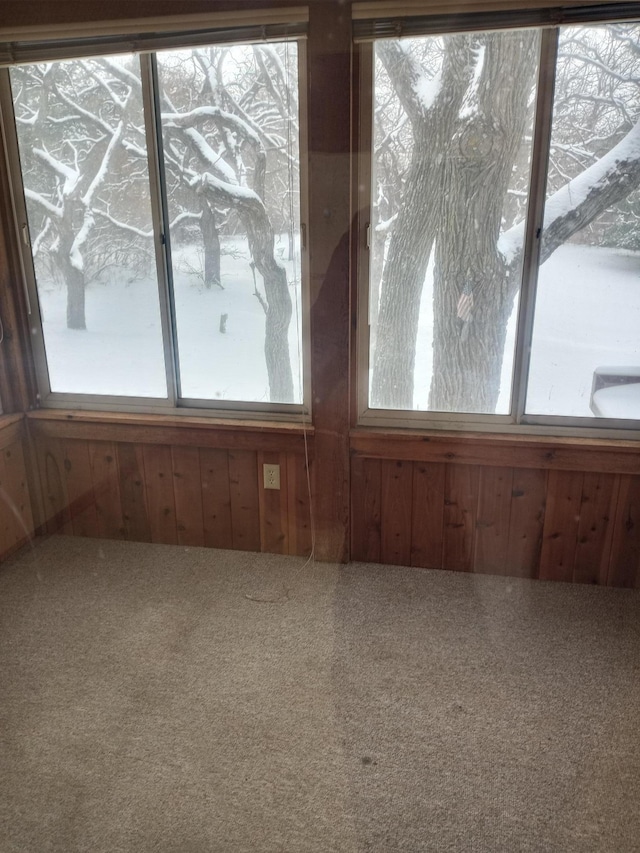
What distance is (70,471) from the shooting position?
2779 millimetres

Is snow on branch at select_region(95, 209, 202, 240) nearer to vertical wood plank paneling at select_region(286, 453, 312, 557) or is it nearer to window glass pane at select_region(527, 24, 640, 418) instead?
vertical wood plank paneling at select_region(286, 453, 312, 557)

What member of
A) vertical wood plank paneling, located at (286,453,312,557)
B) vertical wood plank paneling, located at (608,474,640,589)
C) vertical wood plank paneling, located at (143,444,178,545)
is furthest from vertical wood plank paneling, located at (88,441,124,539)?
vertical wood plank paneling, located at (608,474,640,589)

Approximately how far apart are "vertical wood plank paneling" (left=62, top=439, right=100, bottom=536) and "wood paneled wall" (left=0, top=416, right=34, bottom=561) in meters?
0.18

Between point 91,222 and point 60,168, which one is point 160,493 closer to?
point 91,222

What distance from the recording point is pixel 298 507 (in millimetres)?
2592

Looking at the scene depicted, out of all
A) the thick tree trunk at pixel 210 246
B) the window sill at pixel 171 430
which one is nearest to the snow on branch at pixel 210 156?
the thick tree trunk at pixel 210 246

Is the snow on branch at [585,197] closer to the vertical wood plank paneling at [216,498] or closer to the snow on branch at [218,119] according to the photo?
the snow on branch at [218,119]

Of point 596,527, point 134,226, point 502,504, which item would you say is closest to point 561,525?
point 596,527

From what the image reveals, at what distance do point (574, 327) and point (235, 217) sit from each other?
1.31 metres

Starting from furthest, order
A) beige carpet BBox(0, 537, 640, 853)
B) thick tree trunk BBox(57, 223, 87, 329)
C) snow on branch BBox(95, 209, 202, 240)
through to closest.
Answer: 1. thick tree trunk BBox(57, 223, 87, 329)
2. snow on branch BBox(95, 209, 202, 240)
3. beige carpet BBox(0, 537, 640, 853)

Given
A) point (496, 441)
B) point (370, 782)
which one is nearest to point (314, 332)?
point (496, 441)

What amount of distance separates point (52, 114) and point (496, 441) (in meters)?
2.09

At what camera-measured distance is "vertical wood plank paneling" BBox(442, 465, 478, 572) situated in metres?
2.43

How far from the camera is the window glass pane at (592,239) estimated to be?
203 cm
